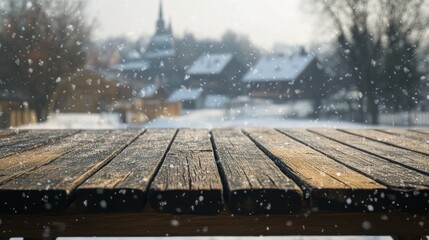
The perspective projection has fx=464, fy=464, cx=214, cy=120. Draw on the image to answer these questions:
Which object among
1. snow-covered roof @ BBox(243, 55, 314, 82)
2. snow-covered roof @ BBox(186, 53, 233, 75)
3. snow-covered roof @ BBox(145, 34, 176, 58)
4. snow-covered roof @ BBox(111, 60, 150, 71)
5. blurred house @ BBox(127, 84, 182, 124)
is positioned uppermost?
snow-covered roof @ BBox(145, 34, 176, 58)

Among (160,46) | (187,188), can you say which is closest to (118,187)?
(187,188)

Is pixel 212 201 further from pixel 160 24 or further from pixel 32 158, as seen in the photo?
pixel 160 24

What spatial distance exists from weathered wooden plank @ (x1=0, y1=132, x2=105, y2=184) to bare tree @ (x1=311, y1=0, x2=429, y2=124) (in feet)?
73.5

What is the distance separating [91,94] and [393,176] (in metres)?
42.5

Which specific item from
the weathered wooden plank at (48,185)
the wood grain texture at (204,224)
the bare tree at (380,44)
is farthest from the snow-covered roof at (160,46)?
the wood grain texture at (204,224)

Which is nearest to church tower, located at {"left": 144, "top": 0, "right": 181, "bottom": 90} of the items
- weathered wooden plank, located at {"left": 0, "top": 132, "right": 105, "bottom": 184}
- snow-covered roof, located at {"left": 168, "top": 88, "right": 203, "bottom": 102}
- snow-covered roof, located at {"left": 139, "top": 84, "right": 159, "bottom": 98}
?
snow-covered roof, located at {"left": 168, "top": 88, "right": 203, "bottom": 102}

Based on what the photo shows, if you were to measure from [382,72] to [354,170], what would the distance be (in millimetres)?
23420

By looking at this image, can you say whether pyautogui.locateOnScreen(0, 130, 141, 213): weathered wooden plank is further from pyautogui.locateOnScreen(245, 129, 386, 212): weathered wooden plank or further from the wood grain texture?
pyautogui.locateOnScreen(245, 129, 386, 212): weathered wooden plank

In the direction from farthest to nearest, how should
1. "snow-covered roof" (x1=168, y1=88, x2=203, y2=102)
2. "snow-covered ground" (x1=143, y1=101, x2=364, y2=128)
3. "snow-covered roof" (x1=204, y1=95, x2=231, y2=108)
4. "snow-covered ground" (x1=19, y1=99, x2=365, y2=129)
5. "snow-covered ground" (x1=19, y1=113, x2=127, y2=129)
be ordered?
"snow-covered roof" (x1=168, y1=88, x2=203, y2=102), "snow-covered roof" (x1=204, y1=95, x2=231, y2=108), "snow-covered ground" (x1=143, y1=101, x2=364, y2=128), "snow-covered ground" (x1=19, y1=99, x2=365, y2=129), "snow-covered ground" (x1=19, y1=113, x2=127, y2=129)

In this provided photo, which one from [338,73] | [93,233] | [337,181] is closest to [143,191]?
[93,233]

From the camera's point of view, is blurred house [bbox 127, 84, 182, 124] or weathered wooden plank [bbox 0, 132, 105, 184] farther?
blurred house [bbox 127, 84, 182, 124]

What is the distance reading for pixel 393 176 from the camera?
149 cm

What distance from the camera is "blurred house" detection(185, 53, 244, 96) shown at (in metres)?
53.8

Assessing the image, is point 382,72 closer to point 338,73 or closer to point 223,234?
point 338,73
